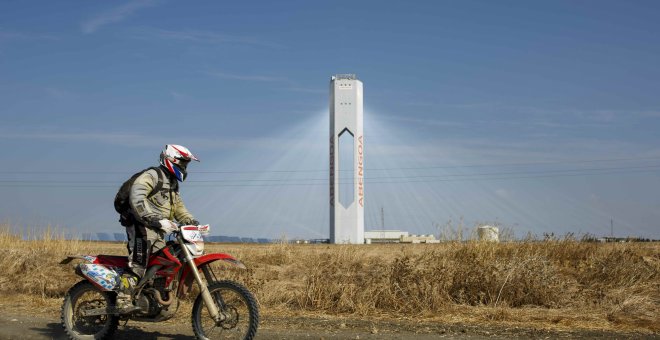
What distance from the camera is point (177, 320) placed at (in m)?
12.2

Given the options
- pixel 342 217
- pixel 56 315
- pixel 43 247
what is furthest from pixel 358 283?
pixel 342 217

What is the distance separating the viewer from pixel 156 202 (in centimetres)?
968

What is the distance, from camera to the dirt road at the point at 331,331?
10516 millimetres

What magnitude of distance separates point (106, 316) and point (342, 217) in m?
101

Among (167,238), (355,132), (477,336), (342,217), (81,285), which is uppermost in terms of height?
(355,132)

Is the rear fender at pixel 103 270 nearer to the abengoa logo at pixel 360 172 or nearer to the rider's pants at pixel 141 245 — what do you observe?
the rider's pants at pixel 141 245

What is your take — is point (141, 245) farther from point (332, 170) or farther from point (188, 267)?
point (332, 170)

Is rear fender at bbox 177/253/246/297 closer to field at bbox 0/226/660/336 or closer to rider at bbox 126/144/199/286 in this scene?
rider at bbox 126/144/199/286

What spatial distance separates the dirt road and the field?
68cm

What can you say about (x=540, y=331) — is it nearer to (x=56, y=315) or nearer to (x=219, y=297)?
(x=219, y=297)

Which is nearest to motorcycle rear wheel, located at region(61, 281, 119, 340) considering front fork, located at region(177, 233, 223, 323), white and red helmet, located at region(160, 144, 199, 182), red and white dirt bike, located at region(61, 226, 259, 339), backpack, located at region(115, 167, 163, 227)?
red and white dirt bike, located at region(61, 226, 259, 339)

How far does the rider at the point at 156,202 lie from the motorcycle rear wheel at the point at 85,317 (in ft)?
3.14

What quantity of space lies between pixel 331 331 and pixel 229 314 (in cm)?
237

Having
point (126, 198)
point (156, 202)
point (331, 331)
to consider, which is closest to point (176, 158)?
point (156, 202)
